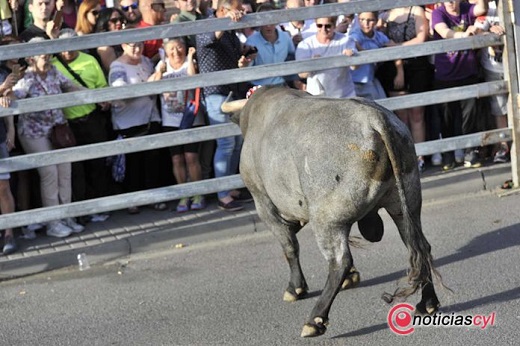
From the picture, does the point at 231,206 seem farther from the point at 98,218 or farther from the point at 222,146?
the point at 98,218

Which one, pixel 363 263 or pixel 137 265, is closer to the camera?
pixel 363 263

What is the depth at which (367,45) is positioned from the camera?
32.1 ft

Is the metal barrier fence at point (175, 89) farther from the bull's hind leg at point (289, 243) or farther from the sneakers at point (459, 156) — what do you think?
the bull's hind leg at point (289, 243)

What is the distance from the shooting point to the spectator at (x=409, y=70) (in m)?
10.0

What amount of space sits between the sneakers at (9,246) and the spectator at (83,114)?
0.89 m

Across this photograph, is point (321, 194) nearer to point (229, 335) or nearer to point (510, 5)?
point (229, 335)

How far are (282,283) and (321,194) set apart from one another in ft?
4.85

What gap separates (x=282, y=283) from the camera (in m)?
7.27

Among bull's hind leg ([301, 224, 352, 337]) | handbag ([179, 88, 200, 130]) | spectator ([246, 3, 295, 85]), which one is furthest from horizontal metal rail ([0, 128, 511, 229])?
bull's hind leg ([301, 224, 352, 337])

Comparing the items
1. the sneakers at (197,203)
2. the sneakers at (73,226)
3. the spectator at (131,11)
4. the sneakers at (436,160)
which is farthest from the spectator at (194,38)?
the sneakers at (436,160)

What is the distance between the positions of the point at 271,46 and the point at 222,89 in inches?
25.9

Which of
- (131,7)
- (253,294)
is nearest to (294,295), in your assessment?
(253,294)

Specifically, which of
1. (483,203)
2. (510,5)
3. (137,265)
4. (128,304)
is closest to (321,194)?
(128,304)

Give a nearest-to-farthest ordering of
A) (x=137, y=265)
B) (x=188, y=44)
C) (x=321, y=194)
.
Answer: (x=321, y=194) < (x=137, y=265) < (x=188, y=44)
